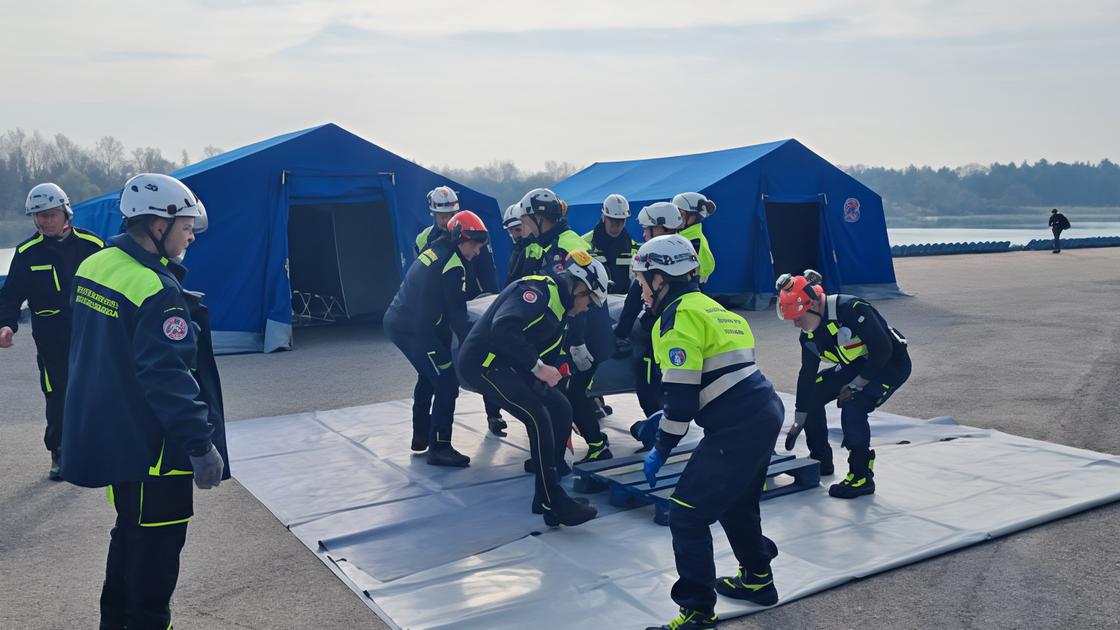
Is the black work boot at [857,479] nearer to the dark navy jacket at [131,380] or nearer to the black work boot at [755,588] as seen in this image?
the black work boot at [755,588]

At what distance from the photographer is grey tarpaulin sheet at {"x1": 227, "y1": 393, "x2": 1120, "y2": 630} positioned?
→ 481 cm

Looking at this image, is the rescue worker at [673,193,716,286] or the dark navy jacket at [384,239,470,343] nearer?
the dark navy jacket at [384,239,470,343]

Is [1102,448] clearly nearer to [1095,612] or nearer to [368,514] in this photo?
[1095,612]

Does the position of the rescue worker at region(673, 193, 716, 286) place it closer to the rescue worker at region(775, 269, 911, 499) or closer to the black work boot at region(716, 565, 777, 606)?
the rescue worker at region(775, 269, 911, 499)

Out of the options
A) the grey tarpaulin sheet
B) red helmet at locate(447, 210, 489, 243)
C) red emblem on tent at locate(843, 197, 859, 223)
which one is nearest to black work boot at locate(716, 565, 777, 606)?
the grey tarpaulin sheet

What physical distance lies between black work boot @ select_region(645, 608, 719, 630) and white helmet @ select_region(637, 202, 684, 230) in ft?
14.3

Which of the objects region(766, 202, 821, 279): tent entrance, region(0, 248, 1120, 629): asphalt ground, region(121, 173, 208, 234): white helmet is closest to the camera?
region(121, 173, 208, 234): white helmet

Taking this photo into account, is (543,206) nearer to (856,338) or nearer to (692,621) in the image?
(856,338)

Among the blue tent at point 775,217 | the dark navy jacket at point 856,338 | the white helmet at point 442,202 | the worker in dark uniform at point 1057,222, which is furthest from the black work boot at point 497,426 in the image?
the worker in dark uniform at point 1057,222

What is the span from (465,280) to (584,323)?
1.53 m

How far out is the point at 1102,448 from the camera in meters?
7.43

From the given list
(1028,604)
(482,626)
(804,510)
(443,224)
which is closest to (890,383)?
(804,510)

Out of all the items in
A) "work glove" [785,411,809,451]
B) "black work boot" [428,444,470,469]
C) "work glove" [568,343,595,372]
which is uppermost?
"work glove" [568,343,595,372]

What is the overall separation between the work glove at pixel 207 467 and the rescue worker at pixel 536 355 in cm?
238
